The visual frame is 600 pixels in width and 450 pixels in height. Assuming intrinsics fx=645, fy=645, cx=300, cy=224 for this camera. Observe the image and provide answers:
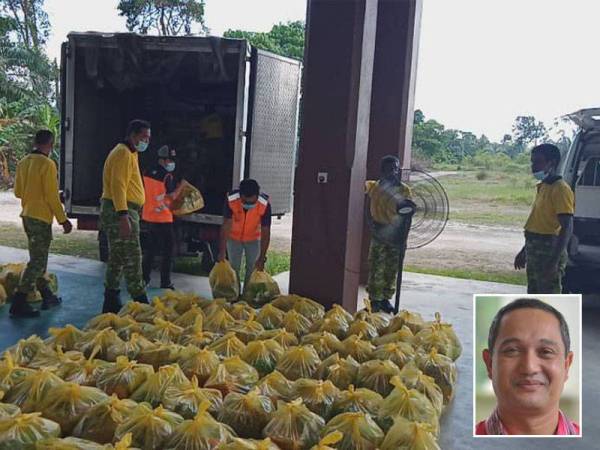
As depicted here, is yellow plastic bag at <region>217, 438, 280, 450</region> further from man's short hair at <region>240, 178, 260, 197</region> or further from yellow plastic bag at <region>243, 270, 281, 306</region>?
man's short hair at <region>240, 178, 260, 197</region>

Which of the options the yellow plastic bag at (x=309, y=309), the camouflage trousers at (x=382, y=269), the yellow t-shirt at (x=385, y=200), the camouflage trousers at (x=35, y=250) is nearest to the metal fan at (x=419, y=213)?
the yellow t-shirt at (x=385, y=200)

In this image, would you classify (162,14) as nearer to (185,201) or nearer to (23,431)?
(185,201)

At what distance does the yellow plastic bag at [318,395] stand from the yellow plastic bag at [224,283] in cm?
264

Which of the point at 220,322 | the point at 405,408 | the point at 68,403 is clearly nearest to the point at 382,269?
the point at 220,322

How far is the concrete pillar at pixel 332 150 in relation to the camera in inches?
198

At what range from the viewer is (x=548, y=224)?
4.79 m

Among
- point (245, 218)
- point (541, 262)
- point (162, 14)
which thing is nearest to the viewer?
point (541, 262)

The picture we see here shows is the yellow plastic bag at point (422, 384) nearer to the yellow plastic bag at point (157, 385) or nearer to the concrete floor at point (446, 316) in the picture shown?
the concrete floor at point (446, 316)

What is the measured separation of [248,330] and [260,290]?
1.37m

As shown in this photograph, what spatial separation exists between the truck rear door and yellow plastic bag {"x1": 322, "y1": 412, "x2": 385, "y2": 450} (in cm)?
461

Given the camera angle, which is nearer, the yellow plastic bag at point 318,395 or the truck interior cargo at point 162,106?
the yellow plastic bag at point 318,395

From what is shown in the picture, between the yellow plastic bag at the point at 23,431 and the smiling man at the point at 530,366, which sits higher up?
the smiling man at the point at 530,366

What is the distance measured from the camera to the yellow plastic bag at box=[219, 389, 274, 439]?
274cm

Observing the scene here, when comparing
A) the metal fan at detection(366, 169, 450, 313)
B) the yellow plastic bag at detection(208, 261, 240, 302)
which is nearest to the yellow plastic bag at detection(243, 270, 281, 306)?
the yellow plastic bag at detection(208, 261, 240, 302)
